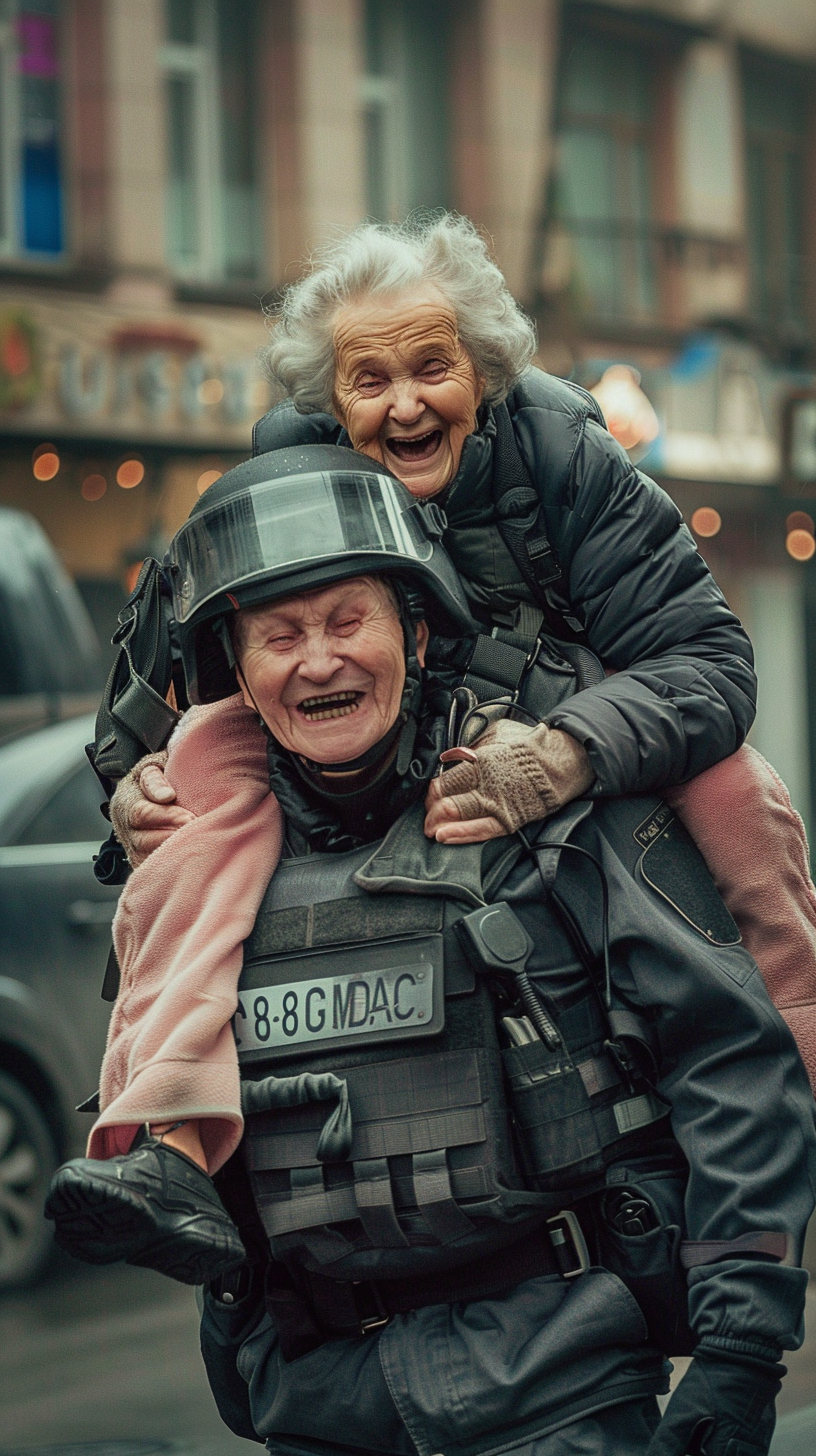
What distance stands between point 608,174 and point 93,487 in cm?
472

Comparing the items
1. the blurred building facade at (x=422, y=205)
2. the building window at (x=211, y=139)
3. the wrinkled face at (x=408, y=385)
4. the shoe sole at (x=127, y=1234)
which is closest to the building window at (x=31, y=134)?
the blurred building facade at (x=422, y=205)

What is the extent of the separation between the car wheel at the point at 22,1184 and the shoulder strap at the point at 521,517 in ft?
12.7

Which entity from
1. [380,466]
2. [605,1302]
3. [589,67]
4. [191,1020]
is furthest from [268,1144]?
[589,67]

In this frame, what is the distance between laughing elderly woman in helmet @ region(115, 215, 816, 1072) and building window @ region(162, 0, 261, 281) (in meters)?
7.57

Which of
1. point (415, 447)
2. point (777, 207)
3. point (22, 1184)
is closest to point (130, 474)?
point (22, 1184)

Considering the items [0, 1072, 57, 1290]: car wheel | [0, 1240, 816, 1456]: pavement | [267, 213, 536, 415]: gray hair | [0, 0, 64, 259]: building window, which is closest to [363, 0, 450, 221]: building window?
[0, 0, 64, 259]: building window

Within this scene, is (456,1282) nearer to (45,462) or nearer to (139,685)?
(139,685)

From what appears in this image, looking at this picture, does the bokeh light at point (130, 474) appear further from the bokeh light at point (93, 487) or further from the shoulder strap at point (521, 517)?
the shoulder strap at point (521, 517)

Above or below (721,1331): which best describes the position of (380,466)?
above

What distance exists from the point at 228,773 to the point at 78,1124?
12.4 ft

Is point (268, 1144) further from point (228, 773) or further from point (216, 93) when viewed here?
point (216, 93)

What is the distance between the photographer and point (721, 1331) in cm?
231

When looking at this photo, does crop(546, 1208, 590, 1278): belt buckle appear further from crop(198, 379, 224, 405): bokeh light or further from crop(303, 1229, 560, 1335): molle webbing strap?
crop(198, 379, 224, 405): bokeh light

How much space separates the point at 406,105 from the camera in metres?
11.0
